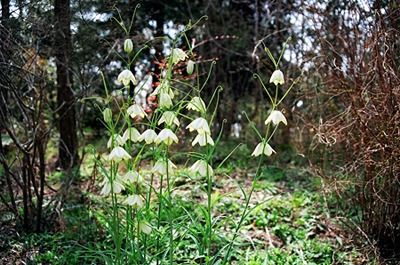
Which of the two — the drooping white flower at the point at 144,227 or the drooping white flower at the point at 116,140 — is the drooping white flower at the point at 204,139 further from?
the drooping white flower at the point at 144,227

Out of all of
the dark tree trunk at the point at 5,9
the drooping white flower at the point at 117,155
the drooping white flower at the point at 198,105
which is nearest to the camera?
the drooping white flower at the point at 117,155

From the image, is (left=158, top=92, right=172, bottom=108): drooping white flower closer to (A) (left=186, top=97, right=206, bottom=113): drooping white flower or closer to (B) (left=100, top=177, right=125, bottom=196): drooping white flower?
(A) (left=186, top=97, right=206, bottom=113): drooping white flower

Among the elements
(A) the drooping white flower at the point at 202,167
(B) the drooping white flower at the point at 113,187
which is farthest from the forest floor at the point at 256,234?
(B) the drooping white flower at the point at 113,187

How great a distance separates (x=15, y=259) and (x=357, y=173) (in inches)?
92.6

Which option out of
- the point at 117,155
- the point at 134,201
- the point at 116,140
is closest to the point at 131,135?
the point at 116,140

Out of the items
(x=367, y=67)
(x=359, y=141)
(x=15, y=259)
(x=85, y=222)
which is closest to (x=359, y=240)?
(x=359, y=141)

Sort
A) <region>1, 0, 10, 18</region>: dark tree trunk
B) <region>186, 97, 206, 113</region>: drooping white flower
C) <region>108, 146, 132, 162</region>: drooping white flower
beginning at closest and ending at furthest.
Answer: <region>108, 146, 132, 162</region>: drooping white flower < <region>186, 97, 206, 113</region>: drooping white flower < <region>1, 0, 10, 18</region>: dark tree trunk

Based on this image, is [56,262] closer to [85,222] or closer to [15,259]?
[15,259]

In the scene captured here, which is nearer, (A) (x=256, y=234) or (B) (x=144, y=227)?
(B) (x=144, y=227)

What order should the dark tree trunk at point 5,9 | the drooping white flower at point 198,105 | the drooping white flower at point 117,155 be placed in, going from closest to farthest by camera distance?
the drooping white flower at point 117,155 < the drooping white flower at point 198,105 < the dark tree trunk at point 5,9

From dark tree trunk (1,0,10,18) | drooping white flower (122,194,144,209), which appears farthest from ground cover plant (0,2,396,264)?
dark tree trunk (1,0,10,18)

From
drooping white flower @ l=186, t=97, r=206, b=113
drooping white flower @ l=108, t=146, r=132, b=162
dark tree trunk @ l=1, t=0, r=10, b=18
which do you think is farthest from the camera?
dark tree trunk @ l=1, t=0, r=10, b=18

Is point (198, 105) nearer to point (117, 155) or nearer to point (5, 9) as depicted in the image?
point (117, 155)

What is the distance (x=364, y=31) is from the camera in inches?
124
